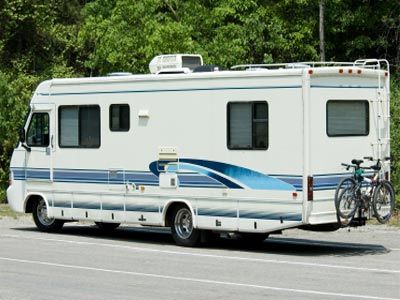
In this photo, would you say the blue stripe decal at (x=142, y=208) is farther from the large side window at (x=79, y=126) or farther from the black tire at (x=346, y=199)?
the black tire at (x=346, y=199)

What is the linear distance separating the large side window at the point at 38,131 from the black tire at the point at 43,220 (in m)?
1.17

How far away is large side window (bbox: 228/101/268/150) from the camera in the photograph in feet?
54.4

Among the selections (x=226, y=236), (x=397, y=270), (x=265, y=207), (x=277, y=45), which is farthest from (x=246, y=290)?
(x=277, y=45)

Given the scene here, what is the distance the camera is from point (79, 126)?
19.5 m

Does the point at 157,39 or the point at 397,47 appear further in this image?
the point at 397,47

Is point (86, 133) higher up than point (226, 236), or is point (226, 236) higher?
point (86, 133)

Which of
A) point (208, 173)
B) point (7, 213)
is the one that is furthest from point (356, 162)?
point (7, 213)

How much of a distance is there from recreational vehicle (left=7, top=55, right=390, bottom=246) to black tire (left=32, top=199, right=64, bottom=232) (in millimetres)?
165

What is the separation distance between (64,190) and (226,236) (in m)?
3.25

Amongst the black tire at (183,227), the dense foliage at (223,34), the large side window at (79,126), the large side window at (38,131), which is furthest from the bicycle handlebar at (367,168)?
the dense foliage at (223,34)

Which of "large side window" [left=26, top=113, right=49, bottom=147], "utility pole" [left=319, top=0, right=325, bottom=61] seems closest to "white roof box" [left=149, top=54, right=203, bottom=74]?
"large side window" [left=26, top=113, right=49, bottom=147]

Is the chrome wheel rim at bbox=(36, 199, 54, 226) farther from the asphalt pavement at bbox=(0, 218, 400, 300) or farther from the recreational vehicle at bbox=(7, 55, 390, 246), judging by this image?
the asphalt pavement at bbox=(0, 218, 400, 300)

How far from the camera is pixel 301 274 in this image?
45.7ft

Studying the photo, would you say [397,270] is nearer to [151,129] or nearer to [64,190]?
[151,129]
